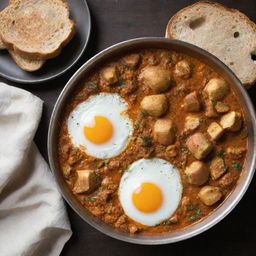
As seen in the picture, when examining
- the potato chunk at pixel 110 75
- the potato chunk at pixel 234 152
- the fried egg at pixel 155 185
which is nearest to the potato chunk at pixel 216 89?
the potato chunk at pixel 234 152

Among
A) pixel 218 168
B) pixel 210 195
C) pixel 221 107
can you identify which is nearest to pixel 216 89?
pixel 221 107

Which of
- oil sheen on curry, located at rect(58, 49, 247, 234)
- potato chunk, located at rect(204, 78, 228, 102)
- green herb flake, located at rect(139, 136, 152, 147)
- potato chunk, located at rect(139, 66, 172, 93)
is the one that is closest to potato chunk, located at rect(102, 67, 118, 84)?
oil sheen on curry, located at rect(58, 49, 247, 234)

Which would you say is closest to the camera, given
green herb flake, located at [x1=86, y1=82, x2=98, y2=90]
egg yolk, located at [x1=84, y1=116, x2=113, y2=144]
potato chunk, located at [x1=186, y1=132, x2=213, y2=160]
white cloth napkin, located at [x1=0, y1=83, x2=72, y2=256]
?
potato chunk, located at [x1=186, y1=132, x2=213, y2=160]

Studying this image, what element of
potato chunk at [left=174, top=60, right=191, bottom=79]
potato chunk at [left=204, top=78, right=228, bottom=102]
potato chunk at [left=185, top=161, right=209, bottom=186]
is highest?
potato chunk at [left=174, top=60, right=191, bottom=79]

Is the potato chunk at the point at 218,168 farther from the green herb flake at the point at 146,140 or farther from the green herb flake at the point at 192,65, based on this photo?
the green herb flake at the point at 192,65

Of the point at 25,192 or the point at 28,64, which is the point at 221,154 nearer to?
the point at 25,192

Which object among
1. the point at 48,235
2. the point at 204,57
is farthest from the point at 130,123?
the point at 48,235

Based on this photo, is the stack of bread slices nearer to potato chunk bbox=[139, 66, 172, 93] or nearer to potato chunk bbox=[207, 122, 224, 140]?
potato chunk bbox=[139, 66, 172, 93]
